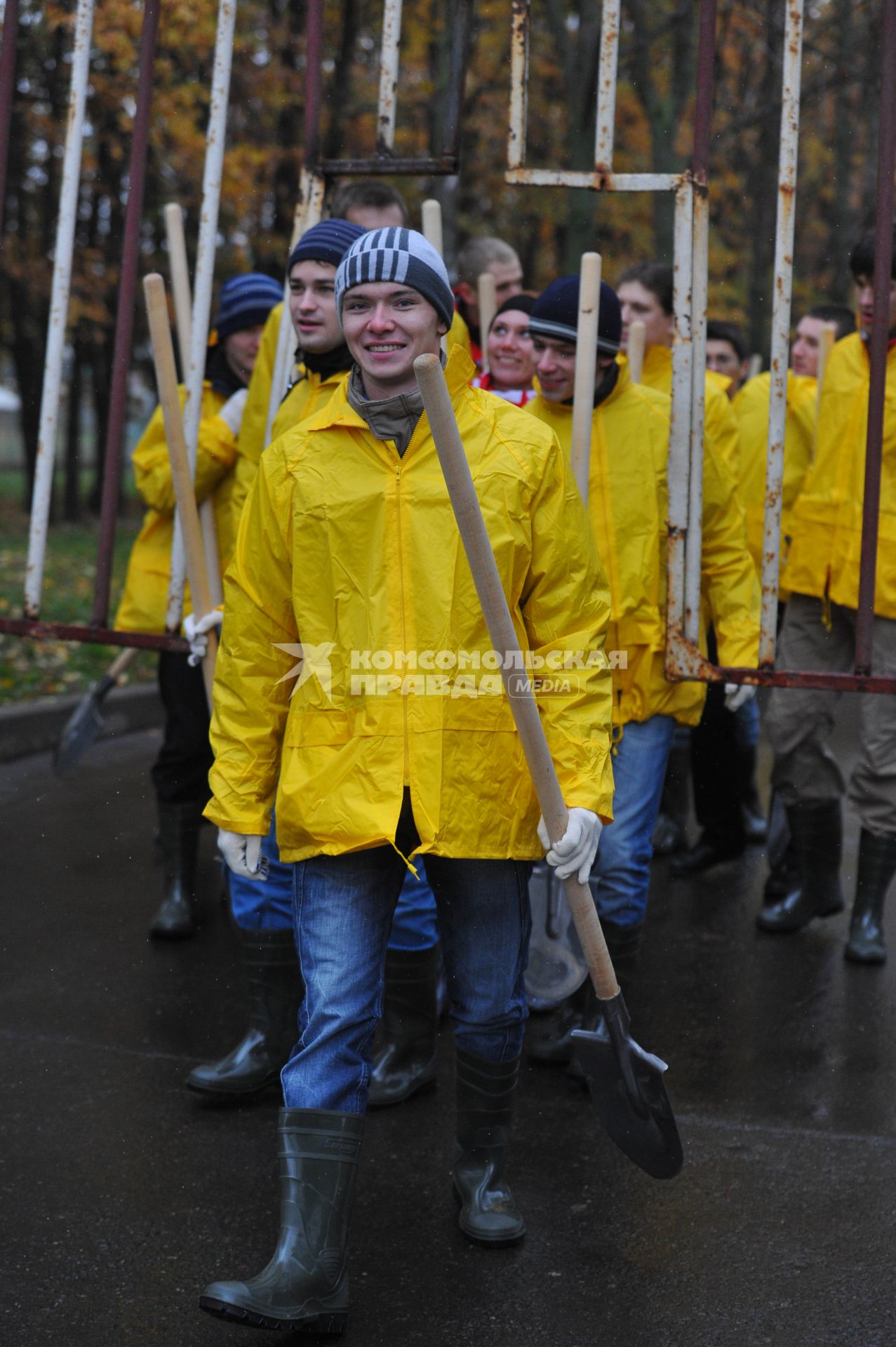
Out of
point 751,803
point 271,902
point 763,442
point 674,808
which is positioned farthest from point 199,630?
point 751,803

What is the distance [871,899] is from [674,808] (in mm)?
1689

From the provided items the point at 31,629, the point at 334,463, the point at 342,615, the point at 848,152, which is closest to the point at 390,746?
the point at 342,615

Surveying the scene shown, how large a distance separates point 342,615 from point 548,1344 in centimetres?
136

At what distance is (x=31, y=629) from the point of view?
4.52 m

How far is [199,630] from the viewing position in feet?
13.9

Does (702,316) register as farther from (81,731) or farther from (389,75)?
(81,731)

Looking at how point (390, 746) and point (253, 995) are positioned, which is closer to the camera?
point (390, 746)

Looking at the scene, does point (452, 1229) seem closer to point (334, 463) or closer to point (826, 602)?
point (334, 463)

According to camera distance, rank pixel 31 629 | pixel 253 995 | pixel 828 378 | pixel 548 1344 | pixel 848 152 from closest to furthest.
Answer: pixel 548 1344
pixel 253 995
pixel 31 629
pixel 828 378
pixel 848 152

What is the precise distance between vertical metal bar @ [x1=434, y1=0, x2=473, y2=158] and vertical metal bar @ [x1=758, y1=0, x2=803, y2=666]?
38.3 inches

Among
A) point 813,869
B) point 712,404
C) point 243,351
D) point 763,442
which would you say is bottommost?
point 813,869

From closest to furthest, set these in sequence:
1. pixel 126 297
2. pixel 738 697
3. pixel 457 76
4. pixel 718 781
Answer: pixel 126 297 → pixel 457 76 → pixel 738 697 → pixel 718 781

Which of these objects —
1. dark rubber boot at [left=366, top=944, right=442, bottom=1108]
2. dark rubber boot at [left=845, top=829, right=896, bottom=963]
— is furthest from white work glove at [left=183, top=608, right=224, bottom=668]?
dark rubber boot at [left=845, top=829, right=896, bottom=963]

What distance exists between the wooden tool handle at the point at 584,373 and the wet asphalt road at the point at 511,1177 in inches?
63.0
